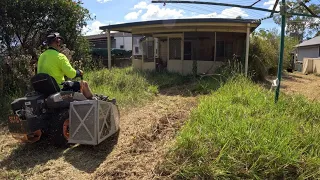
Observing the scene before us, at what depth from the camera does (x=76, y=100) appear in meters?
4.10

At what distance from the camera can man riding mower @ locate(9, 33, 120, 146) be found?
3.74 meters

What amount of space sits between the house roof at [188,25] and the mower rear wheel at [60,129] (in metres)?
7.20

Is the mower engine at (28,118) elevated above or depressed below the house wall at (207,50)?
below

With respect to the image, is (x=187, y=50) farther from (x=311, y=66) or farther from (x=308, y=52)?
(x=308, y=52)

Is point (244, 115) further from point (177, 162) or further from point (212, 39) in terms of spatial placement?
point (212, 39)

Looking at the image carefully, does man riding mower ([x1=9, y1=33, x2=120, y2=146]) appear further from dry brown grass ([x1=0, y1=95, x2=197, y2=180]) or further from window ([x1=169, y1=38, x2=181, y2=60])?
window ([x1=169, y1=38, x2=181, y2=60])

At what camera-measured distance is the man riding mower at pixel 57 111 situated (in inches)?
147

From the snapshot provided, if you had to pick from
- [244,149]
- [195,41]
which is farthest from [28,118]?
[195,41]

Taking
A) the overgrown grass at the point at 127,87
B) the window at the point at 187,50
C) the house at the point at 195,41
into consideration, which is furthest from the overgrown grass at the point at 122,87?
the window at the point at 187,50

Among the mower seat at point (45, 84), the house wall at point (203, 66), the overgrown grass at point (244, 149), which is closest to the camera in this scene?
the overgrown grass at point (244, 149)

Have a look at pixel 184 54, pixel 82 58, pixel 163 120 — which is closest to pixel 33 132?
pixel 163 120

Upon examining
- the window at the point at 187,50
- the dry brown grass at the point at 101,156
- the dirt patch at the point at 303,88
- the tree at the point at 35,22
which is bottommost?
the dry brown grass at the point at 101,156

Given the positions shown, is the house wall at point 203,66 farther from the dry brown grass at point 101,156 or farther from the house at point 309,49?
the house at point 309,49

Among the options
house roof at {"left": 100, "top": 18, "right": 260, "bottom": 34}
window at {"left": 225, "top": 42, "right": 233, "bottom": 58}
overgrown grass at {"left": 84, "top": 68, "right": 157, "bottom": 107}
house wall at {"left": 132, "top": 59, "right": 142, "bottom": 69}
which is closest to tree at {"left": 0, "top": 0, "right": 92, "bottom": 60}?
overgrown grass at {"left": 84, "top": 68, "right": 157, "bottom": 107}
